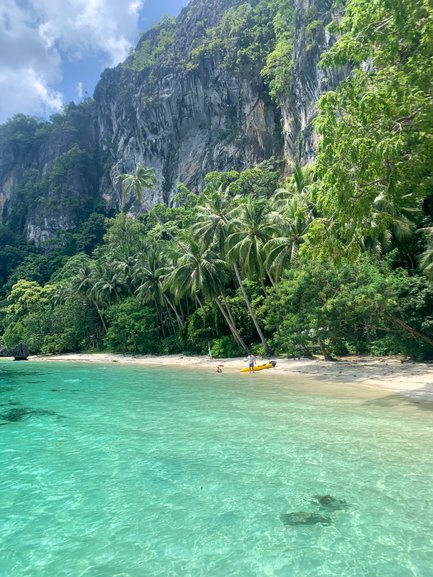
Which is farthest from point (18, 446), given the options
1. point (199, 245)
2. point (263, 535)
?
point (199, 245)

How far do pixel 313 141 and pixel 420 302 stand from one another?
112 feet

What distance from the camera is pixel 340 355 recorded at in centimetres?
2816

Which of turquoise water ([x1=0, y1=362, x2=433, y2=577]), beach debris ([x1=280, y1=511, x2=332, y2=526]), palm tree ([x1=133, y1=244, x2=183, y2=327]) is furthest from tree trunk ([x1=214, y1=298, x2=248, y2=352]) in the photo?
beach debris ([x1=280, y1=511, x2=332, y2=526])

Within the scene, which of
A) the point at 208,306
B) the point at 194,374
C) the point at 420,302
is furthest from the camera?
the point at 208,306

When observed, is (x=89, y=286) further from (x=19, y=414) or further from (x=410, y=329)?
(x=410, y=329)

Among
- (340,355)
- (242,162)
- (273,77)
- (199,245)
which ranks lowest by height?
(340,355)

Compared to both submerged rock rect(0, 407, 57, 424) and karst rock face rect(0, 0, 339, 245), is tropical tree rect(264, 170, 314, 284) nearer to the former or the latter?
submerged rock rect(0, 407, 57, 424)

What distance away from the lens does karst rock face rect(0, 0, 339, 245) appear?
2148 inches

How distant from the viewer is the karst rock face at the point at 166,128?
5456 cm

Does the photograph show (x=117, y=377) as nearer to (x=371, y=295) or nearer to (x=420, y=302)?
(x=371, y=295)

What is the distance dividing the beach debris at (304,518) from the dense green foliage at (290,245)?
304 inches

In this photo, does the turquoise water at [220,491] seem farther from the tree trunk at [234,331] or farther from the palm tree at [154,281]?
the palm tree at [154,281]

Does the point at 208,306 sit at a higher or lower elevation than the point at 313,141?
lower

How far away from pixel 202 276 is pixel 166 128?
50325mm
